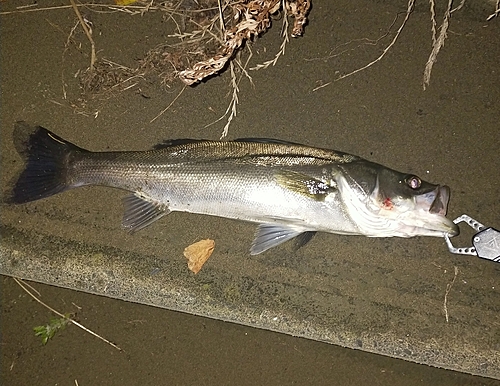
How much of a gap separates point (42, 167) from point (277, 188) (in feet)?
5.76

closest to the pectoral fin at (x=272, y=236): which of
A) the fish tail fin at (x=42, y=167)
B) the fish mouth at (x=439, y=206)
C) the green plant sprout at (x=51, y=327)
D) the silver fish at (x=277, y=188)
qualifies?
the silver fish at (x=277, y=188)

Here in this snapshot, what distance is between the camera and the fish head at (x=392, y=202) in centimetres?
293

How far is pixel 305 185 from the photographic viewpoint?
117 inches

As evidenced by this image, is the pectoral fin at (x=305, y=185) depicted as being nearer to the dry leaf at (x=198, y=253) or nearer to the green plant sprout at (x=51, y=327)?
the dry leaf at (x=198, y=253)

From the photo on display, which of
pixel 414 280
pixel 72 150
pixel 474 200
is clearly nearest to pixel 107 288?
pixel 72 150

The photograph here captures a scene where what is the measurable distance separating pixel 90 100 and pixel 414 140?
2535 mm

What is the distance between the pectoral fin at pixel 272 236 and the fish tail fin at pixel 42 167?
1.42 meters

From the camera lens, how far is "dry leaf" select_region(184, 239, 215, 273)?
11.1 ft

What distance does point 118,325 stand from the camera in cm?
365

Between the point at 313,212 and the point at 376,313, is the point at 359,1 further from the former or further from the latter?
the point at 376,313

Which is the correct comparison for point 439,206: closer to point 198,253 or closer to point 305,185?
point 305,185

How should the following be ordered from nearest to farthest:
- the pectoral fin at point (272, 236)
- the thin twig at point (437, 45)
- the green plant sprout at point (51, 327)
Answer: the pectoral fin at point (272, 236) < the thin twig at point (437, 45) < the green plant sprout at point (51, 327)

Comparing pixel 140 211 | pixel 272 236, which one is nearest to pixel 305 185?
pixel 272 236

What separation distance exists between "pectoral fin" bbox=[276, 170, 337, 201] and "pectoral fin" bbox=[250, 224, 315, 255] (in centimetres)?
30
